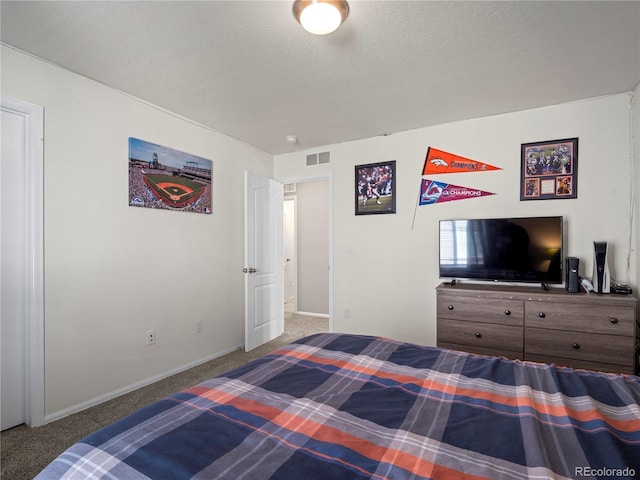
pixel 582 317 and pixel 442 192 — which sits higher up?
pixel 442 192

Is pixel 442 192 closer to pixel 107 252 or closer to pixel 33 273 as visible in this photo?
pixel 107 252

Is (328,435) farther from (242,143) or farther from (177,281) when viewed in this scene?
(242,143)

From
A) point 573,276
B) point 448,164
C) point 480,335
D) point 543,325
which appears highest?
point 448,164

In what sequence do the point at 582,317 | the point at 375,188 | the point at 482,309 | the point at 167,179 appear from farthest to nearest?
1. the point at 375,188
2. the point at 167,179
3. the point at 482,309
4. the point at 582,317

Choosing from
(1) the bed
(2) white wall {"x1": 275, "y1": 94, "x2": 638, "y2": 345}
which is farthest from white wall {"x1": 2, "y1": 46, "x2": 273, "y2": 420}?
(1) the bed

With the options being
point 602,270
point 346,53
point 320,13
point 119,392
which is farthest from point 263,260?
point 602,270

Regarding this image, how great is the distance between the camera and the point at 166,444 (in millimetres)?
901

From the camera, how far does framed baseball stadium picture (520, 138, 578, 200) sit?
9.31 ft

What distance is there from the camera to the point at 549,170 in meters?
2.91

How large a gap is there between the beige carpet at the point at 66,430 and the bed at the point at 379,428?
1457 mm

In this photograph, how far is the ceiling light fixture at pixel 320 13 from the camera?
1.61 m

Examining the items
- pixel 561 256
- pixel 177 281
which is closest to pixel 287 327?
pixel 177 281

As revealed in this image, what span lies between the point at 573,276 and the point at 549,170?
100 centimetres

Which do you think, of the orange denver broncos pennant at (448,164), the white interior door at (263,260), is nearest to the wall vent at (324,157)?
the white interior door at (263,260)
